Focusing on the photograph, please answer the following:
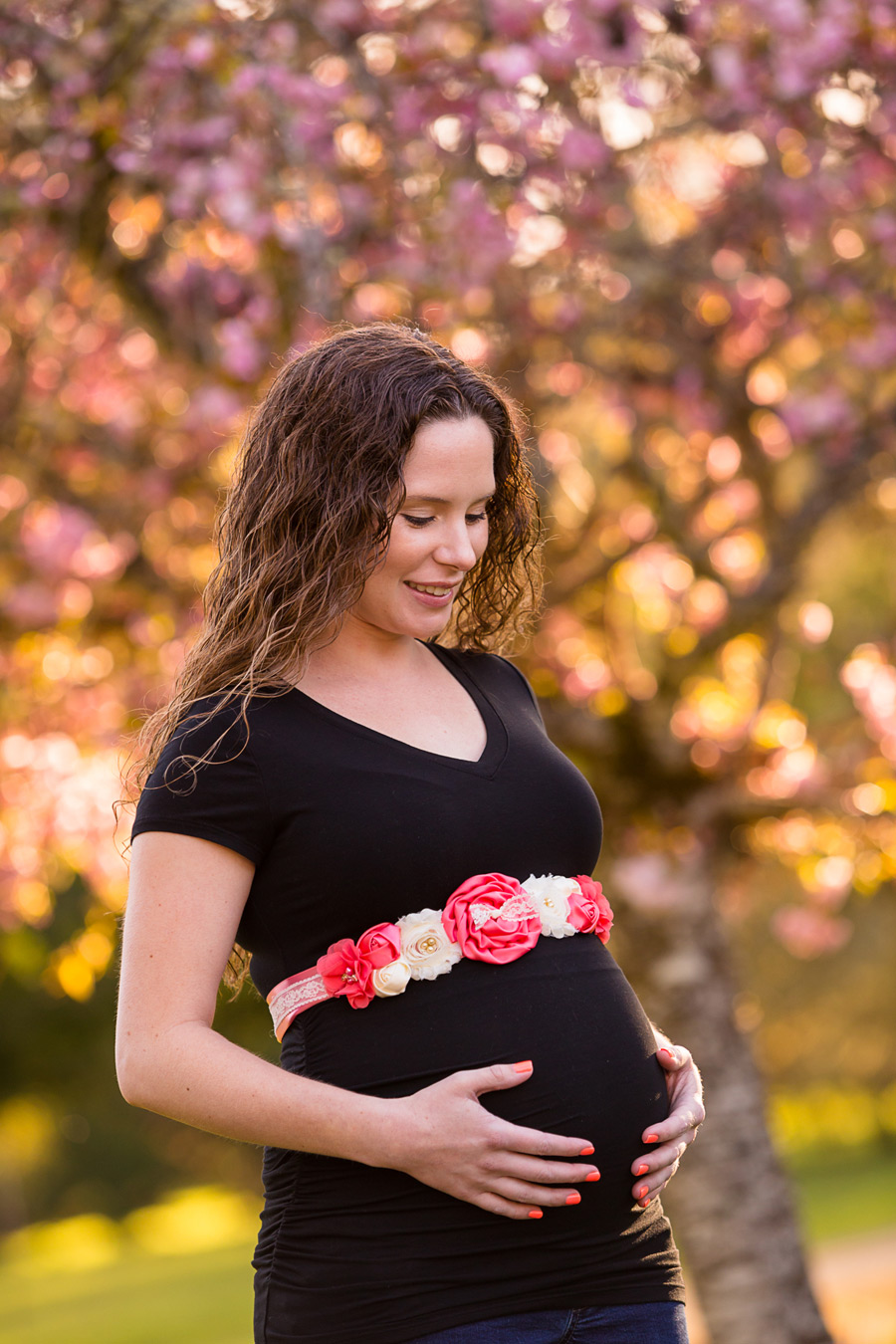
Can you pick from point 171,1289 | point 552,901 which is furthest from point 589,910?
point 171,1289

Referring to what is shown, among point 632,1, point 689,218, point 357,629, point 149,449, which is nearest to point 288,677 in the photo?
point 357,629

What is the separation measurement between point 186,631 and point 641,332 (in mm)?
1918

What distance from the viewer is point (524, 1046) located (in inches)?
66.2

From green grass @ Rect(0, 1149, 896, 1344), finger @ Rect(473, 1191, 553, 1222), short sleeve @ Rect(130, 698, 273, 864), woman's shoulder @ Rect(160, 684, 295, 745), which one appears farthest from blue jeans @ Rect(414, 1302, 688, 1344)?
green grass @ Rect(0, 1149, 896, 1344)

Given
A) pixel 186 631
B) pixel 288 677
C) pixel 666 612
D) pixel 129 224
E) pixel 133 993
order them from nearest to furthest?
pixel 133 993, pixel 288 677, pixel 129 224, pixel 186 631, pixel 666 612

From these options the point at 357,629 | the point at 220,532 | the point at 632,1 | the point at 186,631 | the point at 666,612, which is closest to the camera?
the point at 357,629

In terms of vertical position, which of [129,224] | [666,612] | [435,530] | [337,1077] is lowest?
[666,612]

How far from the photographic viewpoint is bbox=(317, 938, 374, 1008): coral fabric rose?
1643 mm

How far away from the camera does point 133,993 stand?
1609 millimetres

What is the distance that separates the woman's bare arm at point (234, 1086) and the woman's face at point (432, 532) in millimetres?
401

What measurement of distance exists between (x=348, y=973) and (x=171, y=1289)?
12176 millimetres

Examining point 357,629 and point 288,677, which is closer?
point 288,677

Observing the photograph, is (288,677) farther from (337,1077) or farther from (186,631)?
(186,631)

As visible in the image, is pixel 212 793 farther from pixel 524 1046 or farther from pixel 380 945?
pixel 524 1046
